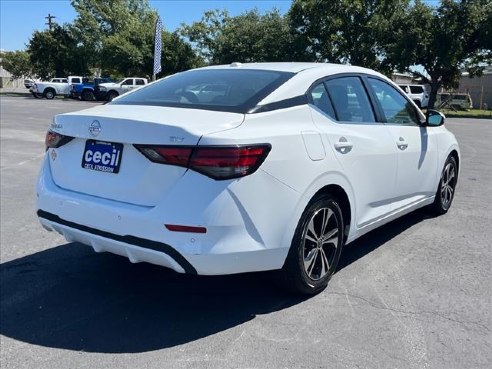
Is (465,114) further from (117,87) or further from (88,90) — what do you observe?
(88,90)

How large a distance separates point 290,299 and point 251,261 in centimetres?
72

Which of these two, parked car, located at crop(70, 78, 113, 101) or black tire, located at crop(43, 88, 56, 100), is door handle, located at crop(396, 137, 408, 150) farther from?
black tire, located at crop(43, 88, 56, 100)

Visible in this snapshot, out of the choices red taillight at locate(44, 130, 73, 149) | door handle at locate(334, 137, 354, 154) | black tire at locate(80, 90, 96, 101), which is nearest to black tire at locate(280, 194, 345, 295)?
door handle at locate(334, 137, 354, 154)

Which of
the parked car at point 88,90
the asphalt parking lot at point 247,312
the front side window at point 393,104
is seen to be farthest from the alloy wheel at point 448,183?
the parked car at point 88,90

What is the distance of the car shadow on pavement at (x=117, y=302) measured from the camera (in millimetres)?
3301

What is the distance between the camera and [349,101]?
169 inches

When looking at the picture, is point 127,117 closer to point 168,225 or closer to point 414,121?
point 168,225

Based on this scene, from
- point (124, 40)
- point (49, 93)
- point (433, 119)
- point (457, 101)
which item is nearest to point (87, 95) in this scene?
point (49, 93)

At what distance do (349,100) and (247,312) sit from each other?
1.93 meters

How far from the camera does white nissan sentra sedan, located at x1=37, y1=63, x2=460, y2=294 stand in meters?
3.07

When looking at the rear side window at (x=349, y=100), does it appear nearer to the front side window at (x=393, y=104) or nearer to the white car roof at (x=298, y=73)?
the white car roof at (x=298, y=73)

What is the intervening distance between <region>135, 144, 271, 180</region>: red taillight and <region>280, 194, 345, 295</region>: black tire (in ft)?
2.15

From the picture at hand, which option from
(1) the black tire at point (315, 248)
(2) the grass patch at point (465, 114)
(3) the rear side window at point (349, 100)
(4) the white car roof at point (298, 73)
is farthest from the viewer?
(2) the grass patch at point (465, 114)

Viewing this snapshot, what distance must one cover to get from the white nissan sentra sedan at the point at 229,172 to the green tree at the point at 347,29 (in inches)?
1347
